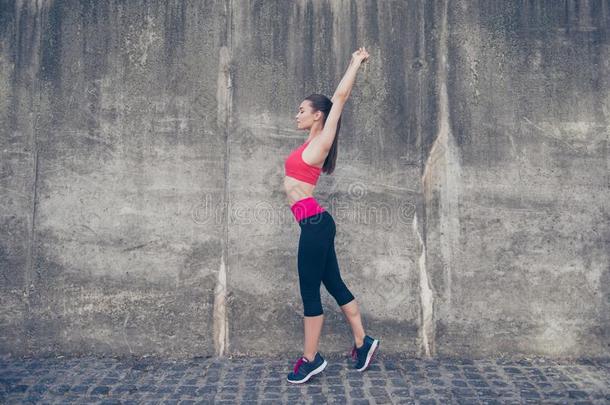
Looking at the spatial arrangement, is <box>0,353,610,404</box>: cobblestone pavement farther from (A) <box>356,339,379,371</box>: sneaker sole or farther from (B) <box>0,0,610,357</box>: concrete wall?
(B) <box>0,0,610,357</box>: concrete wall

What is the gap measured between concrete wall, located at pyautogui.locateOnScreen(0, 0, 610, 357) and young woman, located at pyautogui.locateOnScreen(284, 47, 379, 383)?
17.9 inches

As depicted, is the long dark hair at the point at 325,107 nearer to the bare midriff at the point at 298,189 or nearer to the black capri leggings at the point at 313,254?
the bare midriff at the point at 298,189

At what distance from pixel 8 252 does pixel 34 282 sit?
1.23 feet

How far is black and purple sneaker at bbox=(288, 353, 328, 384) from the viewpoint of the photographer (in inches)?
142

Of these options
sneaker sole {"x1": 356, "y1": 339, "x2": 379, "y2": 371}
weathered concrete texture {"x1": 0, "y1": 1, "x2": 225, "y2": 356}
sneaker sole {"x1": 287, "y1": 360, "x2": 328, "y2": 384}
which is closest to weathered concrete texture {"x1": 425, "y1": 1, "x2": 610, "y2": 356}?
sneaker sole {"x1": 356, "y1": 339, "x2": 379, "y2": 371}

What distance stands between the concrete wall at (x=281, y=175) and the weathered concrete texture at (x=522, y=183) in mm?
19

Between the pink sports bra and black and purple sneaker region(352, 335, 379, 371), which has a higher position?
the pink sports bra

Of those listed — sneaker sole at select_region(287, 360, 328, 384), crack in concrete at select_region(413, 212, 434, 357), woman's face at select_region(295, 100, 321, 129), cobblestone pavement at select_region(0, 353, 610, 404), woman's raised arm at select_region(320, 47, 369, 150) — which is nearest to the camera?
cobblestone pavement at select_region(0, 353, 610, 404)

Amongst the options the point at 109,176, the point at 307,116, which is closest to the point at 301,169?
the point at 307,116

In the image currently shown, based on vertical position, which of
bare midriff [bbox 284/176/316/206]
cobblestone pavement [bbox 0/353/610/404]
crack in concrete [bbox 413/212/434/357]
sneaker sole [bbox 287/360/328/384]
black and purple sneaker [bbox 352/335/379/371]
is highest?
bare midriff [bbox 284/176/316/206]

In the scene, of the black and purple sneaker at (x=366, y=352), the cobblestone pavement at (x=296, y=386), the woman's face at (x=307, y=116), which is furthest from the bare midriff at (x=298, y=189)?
the cobblestone pavement at (x=296, y=386)

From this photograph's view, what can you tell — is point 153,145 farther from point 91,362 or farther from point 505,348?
point 505,348

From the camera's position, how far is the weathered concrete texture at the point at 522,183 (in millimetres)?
4207

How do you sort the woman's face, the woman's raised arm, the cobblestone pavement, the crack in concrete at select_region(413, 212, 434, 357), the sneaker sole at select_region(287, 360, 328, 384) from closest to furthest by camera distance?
the cobblestone pavement < the woman's raised arm < the sneaker sole at select_region(287, 360, 328, 384) < the woman's face < the crack in concrete at select_region(413, 212, 434, 357)
